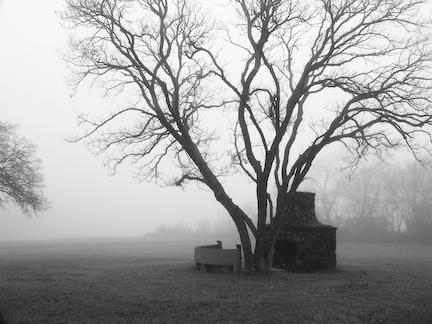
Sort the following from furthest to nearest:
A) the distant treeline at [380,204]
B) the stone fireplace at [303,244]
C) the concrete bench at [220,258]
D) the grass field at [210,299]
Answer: the distant treeline at [380,204] < the stone fireplace at [303,244] < the concrete bench at [220,258] < the grass field at [210,299]

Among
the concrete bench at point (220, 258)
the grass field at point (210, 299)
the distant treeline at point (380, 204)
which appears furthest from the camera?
the distant treeline at point (380, 204)

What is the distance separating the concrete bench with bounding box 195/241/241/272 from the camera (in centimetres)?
2133

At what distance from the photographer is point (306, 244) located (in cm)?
2305

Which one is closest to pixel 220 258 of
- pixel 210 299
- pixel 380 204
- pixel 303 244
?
pixel 303 244

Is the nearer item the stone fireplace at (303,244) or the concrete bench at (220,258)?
the concrete bench at (220,258)

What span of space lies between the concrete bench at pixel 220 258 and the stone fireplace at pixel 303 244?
3.30 meters

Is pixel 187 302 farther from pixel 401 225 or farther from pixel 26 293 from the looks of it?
pixel 401 225

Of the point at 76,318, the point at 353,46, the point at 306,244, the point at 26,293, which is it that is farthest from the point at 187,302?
the point at 353,46

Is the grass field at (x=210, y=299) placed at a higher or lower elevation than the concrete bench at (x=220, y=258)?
lower

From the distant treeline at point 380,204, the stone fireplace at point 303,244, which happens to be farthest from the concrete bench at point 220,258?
the distant treeline at point 380,204

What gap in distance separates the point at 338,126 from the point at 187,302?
1209cm

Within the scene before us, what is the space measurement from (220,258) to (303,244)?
451 cm

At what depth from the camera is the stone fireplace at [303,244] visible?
2294 cm

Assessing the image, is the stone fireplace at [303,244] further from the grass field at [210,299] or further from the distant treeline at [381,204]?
the distant treeline at [381,204]
